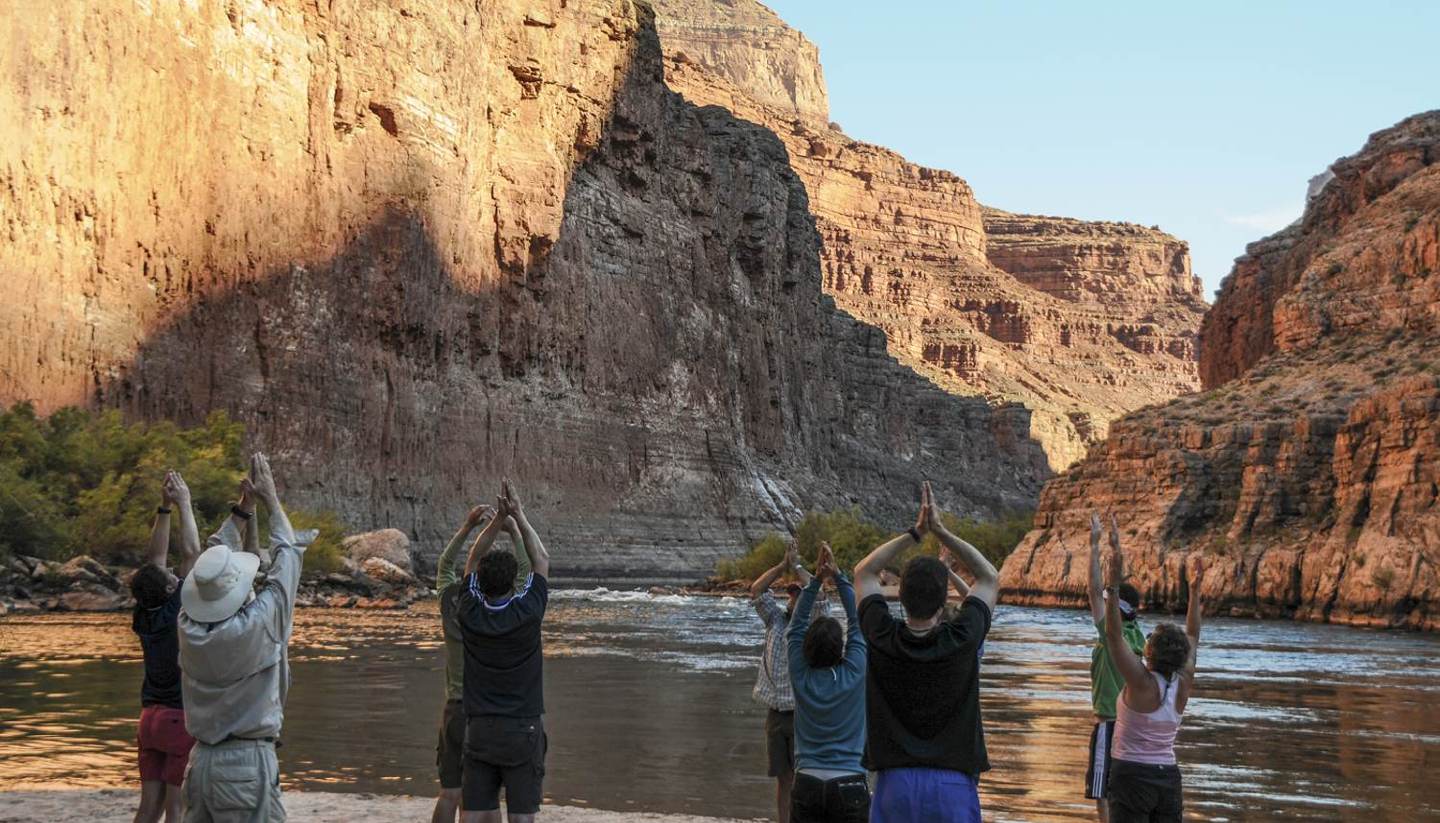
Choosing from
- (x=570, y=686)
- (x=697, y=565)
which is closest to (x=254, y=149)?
(x=697, y=565)

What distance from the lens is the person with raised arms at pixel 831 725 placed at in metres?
9.37

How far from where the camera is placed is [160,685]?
10805mm

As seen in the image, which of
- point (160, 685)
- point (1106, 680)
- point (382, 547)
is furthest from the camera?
point (382, 547)

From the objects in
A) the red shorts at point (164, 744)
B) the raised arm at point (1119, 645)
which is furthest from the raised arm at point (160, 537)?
the raised arm at point (1119, 645)

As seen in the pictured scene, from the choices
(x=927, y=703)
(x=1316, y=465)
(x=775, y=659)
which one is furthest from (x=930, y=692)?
(x=1316, y=465)

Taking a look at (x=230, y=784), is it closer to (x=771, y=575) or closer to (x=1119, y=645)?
(x=771, y=575)

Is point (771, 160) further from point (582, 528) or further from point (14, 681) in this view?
point (14, 681)

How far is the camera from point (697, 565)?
4437 inches

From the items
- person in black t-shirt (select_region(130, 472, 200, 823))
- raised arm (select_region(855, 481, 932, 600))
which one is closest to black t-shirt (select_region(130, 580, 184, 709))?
person in black t-shirt (select_region(130, 472, 200, 823))

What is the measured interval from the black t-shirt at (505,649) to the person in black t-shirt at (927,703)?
2.39m

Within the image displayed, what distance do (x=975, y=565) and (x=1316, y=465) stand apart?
58.0m

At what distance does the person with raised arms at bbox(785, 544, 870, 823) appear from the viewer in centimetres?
937

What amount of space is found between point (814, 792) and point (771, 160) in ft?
460

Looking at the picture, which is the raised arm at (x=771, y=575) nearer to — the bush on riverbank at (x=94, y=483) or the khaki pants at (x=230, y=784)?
the khaki pants at (x=230, y=784)
